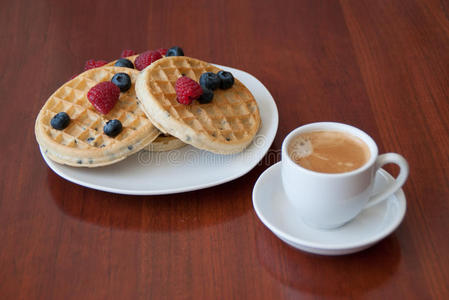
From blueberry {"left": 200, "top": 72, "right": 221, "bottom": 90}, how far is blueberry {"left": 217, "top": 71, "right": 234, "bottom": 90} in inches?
0.6

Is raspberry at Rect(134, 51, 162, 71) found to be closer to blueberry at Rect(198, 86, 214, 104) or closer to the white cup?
blueberry at Rect(198, 86, 214, 104)

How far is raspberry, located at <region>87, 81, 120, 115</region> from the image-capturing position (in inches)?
57.9

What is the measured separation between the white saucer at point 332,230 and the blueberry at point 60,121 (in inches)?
24.9

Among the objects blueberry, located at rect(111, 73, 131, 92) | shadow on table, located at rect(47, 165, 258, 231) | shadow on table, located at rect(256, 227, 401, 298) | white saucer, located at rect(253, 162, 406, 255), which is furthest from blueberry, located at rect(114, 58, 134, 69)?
shadow on table, located at rect(256, 227, 401, 298)

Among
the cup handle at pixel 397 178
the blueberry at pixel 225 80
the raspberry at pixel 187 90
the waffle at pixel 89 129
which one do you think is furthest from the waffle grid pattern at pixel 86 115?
the cup handle at pixel 397 178

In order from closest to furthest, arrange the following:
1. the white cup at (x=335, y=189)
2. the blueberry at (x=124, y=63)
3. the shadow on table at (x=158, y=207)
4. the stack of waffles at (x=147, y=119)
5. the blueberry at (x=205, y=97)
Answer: the white cup at (x=335, y=189)
the shadow on table at (x=158, y=207)
the stack of waffles at (x=147, y=119)
the blueberry at (x=205, y=97)
the blueberry at (x=124, y=63)

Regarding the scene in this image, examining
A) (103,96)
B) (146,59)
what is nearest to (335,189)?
(103,96)

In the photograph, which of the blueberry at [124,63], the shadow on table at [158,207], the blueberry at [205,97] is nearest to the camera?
the shadow on table at [158,207]

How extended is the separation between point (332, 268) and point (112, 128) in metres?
0.74

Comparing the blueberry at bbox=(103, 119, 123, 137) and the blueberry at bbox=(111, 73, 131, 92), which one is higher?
the blueberry at bbox=(111, 73, 131, 92)

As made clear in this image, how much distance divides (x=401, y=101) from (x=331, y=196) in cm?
79

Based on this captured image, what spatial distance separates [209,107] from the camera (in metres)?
1.54

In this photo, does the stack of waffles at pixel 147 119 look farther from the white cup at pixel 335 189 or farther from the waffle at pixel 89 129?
the white cup at pixel 335 189

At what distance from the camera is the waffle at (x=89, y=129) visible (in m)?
1.40
